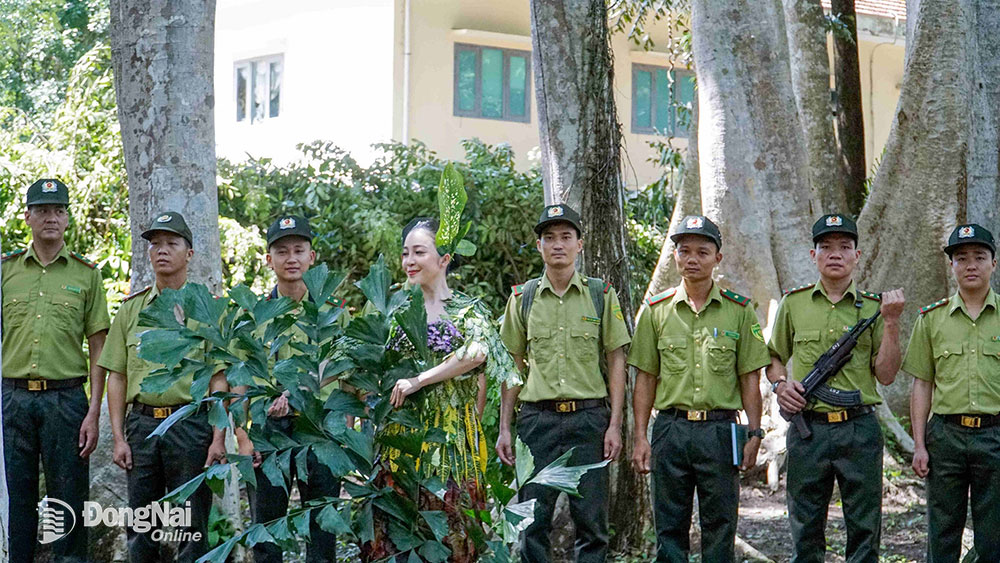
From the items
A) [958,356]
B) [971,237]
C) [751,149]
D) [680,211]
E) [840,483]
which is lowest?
[840,483]

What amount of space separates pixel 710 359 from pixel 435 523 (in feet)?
5.64

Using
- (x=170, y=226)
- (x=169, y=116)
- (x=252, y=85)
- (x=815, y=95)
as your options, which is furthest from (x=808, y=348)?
(x=252, y=85)

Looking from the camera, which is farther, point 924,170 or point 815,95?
point 815,95

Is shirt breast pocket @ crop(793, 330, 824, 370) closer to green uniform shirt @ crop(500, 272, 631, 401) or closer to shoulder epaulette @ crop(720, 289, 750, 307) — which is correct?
shoulder epaulette @ crop(720, 289, 750, 307)

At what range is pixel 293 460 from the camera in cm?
573

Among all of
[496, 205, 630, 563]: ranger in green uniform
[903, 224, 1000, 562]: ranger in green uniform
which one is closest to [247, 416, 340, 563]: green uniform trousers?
[496, 205, 630, 563]: ranger in green uniform

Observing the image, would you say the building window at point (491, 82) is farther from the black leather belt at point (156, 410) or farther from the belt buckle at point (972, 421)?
the belt buckle at point (972, 421)

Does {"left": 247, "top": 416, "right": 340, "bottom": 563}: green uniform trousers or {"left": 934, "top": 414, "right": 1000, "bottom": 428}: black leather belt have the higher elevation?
{"left": 934, "top": 414, "right": 1000, "bottom": 428}: black leather belt

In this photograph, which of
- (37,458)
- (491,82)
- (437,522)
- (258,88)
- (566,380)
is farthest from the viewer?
(258,88)

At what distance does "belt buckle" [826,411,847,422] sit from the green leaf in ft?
6.58

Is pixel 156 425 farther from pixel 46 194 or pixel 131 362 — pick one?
pixel 46 194

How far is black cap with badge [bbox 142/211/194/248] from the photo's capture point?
574cm

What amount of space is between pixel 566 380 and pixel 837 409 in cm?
127

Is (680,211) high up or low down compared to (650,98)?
down
